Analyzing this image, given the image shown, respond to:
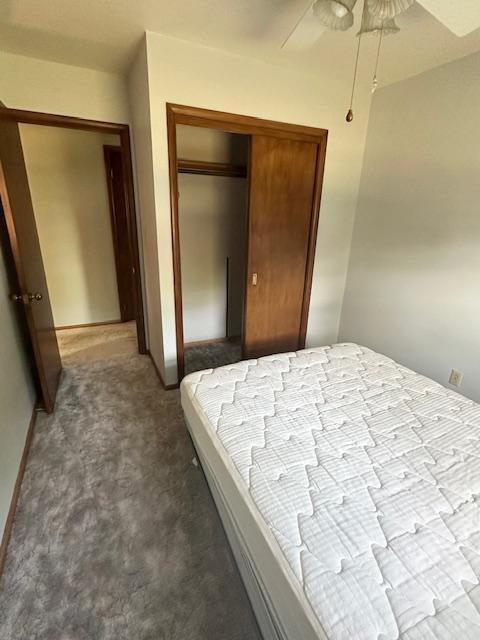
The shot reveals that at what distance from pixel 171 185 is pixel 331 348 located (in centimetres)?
155

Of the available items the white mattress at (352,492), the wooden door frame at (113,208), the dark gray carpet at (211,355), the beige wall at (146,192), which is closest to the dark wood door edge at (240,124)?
the beige wall at (146,192)

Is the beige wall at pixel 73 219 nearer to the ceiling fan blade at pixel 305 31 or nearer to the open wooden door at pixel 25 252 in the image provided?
the open wooden door at pixel 25 252

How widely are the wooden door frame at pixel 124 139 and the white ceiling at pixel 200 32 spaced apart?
0.34 meters

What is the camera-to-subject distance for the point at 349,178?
2.67 meters

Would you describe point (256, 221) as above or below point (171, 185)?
below

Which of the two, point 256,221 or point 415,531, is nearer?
point 415,531

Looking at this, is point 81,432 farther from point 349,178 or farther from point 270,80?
point 349,178

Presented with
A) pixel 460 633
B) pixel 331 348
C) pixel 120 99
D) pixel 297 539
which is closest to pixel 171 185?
pixel 120 99

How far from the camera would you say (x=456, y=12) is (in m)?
1.07

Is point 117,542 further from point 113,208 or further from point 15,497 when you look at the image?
point 113,208

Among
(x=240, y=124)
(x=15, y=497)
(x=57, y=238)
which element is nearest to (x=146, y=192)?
(x=240, y=124)

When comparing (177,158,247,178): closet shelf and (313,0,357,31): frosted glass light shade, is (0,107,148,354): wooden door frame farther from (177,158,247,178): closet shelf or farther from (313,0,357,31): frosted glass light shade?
(313,0,357,31): frosted glass light shade

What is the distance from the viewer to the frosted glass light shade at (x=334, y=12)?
3.56 feet

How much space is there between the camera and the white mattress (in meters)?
0.69
